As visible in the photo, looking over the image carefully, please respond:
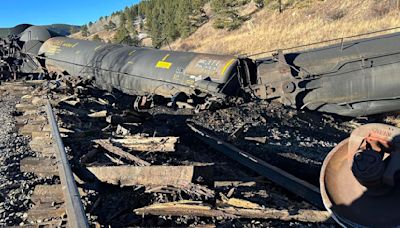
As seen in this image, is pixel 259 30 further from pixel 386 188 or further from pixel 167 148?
pixel 386 188

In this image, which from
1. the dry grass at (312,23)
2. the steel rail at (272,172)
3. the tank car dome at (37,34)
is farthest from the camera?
the dry grass at (312,23)

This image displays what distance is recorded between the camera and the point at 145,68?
517 inches

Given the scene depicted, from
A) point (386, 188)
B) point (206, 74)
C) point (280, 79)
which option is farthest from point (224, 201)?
point (206, 74)

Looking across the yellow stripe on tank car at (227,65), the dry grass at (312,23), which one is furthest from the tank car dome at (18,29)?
the yellow stripe on tank car at (227,65)

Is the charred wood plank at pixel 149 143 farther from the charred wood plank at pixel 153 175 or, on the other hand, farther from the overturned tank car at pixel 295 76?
the overturned tank car at pixel 295 76

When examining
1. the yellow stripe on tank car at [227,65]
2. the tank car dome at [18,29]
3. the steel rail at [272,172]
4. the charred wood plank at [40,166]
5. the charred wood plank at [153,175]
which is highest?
the tank car dome at [18,29]

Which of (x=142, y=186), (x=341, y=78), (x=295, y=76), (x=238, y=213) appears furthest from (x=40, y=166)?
(x=341, y=78)

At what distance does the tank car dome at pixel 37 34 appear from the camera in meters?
20.2

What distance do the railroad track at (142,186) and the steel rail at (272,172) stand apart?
37mm

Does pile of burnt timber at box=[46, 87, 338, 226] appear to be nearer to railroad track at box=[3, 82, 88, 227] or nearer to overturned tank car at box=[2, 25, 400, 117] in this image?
railroad track at box=[3, 82, 88, 227]

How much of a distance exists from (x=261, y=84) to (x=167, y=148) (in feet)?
16.1

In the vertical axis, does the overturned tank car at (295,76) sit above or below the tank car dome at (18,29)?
below

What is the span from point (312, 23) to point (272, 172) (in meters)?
27.2

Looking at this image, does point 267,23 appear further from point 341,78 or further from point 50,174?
point 50,174
